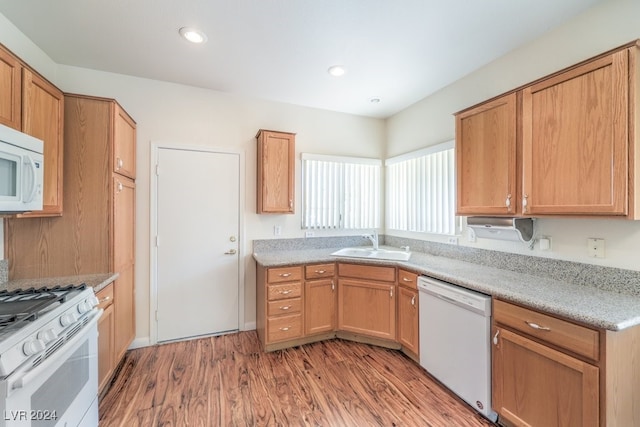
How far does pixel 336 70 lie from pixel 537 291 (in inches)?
90.4

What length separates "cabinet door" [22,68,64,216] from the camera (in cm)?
162

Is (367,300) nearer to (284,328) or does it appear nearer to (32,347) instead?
(284,328)

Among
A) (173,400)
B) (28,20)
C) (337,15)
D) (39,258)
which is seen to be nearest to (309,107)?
(337,15)

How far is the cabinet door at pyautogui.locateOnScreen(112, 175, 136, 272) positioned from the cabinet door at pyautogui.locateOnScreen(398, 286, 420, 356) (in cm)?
243

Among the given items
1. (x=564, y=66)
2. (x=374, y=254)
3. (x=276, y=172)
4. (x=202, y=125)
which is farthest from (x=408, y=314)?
(x=202, y=125)

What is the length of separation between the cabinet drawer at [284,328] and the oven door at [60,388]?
1.31 m

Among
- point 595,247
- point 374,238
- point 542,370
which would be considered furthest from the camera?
point 374,238

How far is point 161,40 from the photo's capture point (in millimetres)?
2045

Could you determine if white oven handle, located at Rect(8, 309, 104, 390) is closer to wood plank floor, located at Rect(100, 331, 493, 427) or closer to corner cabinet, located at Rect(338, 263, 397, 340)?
wood plank floor, located at Rect(100, 331, 493, 427)

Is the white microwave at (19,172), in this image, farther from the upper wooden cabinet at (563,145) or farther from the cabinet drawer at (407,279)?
the upper wooden cabinet at (563,145)

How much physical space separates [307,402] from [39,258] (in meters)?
2.19

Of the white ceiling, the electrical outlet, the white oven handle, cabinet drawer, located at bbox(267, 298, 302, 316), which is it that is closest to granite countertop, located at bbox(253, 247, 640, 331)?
the electrical outlet

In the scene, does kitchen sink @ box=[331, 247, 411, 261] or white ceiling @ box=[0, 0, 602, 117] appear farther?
kitchen sink @ box=[331, 247, 411, 261]

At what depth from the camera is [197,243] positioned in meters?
2.87
